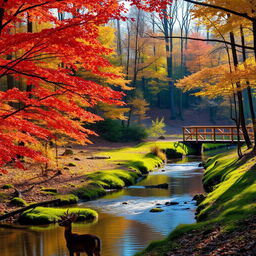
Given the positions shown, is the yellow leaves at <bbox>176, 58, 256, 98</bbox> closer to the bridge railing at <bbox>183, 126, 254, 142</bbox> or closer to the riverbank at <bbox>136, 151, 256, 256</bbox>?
the riverbank at <bbox>136, 151, 256, 256</bbox>

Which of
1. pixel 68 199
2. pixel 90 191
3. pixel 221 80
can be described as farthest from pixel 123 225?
pixel 221 80

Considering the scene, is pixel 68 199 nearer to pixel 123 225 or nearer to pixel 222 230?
pixel 123 225

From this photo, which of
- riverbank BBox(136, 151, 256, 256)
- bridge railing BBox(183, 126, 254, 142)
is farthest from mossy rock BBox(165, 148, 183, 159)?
riverbank BBox(136, 151, 256, 256)

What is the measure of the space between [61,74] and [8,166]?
10948 millimetres

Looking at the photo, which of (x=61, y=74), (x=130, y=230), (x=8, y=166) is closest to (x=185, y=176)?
(x=8, y=166)

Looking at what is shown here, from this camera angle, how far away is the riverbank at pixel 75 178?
51.5 feet

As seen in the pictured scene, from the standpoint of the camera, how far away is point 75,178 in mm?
19078

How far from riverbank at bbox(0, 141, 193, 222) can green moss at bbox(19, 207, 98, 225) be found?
532 millimetres

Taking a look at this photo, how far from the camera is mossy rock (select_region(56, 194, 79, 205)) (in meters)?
15.6

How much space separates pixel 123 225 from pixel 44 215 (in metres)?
2.56

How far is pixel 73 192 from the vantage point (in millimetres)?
16734

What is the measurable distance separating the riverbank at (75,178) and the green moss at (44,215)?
53 centimetres

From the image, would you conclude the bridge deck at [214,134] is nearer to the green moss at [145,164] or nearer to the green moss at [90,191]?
the green moss at [145,164]

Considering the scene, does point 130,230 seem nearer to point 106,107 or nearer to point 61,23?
point 61,23
